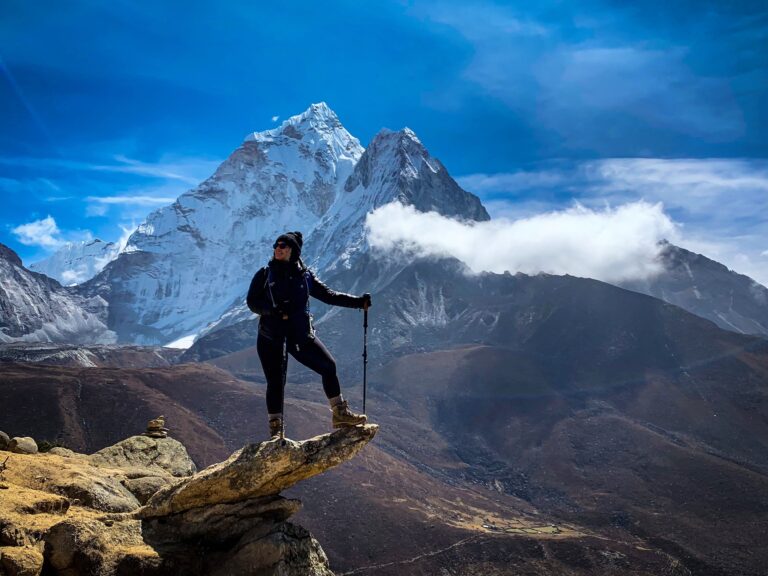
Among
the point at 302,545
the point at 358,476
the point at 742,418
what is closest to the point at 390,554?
the point at 358,476

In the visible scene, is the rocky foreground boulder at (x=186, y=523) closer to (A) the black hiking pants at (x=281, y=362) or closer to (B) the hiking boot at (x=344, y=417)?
(B) the hiking boot at (x=344, y=417)

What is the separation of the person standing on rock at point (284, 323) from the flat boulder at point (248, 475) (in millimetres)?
359

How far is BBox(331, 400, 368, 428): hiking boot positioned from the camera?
9047 mm

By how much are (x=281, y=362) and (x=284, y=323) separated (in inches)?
22.6

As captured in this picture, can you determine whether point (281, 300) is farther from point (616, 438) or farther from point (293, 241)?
point (616, 438)

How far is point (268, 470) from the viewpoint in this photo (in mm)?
8570

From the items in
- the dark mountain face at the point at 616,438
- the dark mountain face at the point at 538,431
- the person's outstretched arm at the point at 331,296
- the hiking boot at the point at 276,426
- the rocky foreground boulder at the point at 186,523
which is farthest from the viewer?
the dark mountain face at the point at 616,438

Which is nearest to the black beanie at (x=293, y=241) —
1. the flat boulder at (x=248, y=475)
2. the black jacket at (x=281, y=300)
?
the black jacket at (x=281, y=300)

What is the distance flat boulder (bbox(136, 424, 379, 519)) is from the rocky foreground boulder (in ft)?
0.05

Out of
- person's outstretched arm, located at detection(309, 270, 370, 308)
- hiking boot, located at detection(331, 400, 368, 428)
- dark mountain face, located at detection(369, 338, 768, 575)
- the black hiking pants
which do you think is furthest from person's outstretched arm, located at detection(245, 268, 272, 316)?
dark mountain face, located at detection(369, 338, 768, 575)

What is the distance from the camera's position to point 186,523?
8594 millimetres

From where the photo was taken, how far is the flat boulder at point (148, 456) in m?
14.7

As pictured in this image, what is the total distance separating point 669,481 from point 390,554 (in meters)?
47.8

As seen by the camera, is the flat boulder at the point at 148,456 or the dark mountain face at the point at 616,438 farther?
the dark mountain face at the point at 616,438
